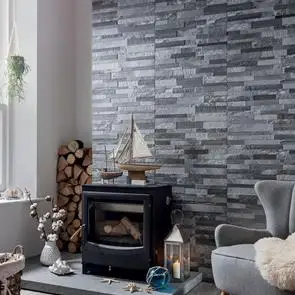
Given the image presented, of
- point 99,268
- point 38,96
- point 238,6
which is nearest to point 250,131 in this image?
point 238,6

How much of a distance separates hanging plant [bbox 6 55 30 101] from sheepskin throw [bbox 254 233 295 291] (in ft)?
8.04

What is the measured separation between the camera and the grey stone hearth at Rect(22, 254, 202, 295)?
9.64 ft

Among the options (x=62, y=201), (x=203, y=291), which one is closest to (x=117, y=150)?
(x=62, y=201)

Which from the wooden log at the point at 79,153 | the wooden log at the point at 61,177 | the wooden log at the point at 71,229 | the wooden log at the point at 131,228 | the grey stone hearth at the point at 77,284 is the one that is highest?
the wooden log at the point at 79,153

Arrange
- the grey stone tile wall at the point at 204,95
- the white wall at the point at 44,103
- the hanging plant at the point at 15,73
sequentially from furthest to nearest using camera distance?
the white wall at the point at 44,103 → the hanging plant at the point at 15,73 → the grey stone tile wall at the point at 204,95

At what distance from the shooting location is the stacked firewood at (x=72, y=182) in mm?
4027

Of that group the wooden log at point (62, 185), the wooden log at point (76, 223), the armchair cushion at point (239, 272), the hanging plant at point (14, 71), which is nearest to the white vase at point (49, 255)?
the wooden log at point (76, 223)

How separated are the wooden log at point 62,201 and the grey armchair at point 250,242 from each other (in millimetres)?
1708

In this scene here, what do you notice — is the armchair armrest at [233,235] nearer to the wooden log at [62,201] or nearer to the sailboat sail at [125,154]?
the sailboat sail at [125,154]

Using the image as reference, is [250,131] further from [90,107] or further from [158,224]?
[90,107]

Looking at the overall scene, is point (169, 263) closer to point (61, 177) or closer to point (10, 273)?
point (10, 273)

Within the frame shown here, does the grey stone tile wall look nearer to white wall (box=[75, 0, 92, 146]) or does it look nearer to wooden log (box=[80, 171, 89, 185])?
wooden log (box=[80, 171, 89, 185])

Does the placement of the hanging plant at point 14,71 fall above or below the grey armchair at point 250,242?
above

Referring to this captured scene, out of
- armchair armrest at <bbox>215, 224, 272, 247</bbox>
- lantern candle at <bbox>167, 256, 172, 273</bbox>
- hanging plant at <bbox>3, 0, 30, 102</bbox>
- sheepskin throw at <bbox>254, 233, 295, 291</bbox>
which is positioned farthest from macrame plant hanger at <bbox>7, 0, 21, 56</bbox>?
sheepskin throw at <bbox>254, 233, 295, 291</bbox>
